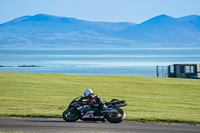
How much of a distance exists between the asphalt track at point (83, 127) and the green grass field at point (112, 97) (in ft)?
4.00

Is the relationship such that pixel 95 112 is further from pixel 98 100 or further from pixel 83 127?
pixel 83 127

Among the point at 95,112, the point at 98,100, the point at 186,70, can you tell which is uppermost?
the point at 186,70

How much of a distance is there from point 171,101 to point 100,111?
9.28 metres

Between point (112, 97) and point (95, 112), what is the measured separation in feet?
28.6

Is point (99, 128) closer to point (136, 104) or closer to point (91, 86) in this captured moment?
point (136, 104)

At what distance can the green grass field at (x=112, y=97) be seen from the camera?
16.1 metres

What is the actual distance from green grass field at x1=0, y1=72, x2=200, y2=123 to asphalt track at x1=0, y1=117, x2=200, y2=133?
4.00 feet

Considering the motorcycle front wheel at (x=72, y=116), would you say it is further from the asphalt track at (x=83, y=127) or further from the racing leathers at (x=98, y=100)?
the racing leathers at (x=98, y=100)

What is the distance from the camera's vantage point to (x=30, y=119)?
47.8 feet

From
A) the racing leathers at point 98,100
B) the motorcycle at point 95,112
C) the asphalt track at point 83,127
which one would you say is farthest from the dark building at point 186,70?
the racing leathers at point 98,100

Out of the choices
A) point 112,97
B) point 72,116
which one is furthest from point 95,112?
point 112,97

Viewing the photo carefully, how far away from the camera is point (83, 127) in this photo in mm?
12695

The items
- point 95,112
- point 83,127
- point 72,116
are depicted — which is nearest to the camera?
point 83,127

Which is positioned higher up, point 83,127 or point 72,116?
point 72,116
